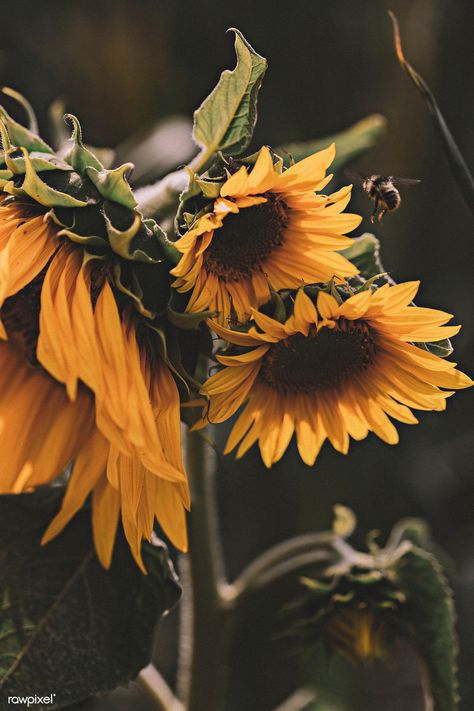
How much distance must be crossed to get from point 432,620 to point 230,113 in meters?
0.40

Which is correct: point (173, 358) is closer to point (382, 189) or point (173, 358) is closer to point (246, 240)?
point (246, 240)

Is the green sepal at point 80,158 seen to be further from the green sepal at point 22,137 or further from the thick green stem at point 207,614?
the thick green stem at point 207,614

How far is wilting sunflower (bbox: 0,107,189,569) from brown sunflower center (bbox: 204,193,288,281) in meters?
0.04

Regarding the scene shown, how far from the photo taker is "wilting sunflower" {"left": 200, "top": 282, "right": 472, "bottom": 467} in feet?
1.67

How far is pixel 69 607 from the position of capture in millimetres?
610

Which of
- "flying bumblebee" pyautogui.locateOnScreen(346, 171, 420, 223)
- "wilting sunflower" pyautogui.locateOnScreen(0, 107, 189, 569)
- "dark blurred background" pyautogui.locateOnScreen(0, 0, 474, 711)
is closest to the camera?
"wilting sunflower" pyautogui.locateOnScreen(0, 107, 189, 569)

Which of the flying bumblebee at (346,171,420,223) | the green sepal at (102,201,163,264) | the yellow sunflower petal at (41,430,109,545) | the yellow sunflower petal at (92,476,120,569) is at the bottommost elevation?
the yellow sunflower petal at (92,476,120,569)

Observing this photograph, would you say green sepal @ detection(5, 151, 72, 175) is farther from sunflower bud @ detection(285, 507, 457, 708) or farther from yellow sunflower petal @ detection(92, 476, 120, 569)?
sunflower bud @ detection(285, 507, 457, 708)

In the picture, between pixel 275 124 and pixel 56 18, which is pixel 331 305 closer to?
pixel 275 124

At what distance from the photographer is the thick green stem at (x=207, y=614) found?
698 millimetres

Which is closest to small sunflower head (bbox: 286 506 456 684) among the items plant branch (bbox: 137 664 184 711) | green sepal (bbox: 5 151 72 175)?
plant branch (bbox: 137 664 184 711)

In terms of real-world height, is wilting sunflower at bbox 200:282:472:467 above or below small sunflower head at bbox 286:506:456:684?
above

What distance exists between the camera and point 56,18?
1.48m

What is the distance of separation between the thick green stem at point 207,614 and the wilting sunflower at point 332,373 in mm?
148
